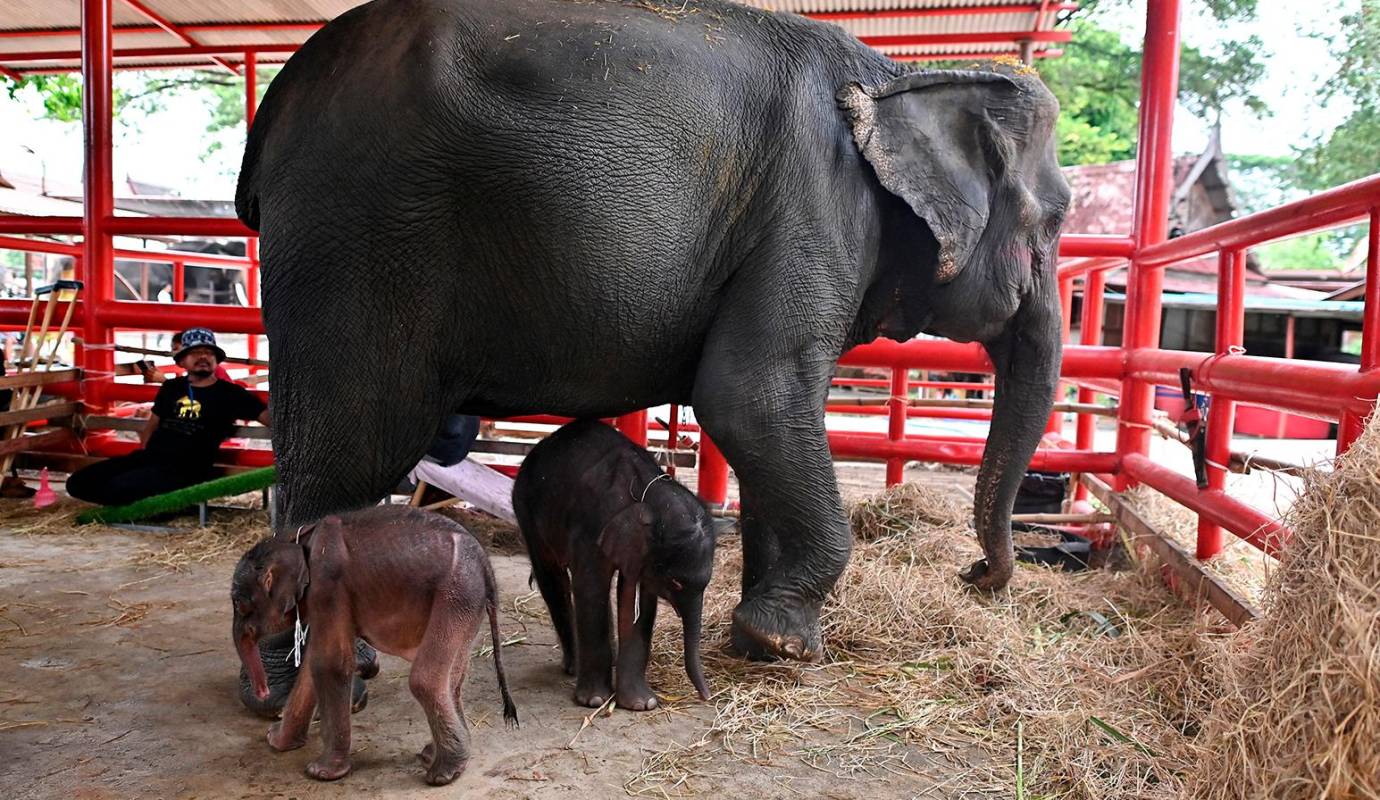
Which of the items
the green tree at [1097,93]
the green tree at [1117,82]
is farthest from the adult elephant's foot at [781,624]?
the green tree at [1117,82]

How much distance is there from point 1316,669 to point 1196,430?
260cm

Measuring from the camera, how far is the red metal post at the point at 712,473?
546 centimetres

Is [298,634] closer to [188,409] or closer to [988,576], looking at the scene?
[988,576]

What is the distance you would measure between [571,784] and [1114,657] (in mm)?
2209

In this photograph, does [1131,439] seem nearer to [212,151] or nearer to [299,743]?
[299,743]

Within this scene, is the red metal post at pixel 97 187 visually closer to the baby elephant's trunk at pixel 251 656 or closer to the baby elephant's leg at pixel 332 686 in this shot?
the baby elephant's trunk at pixel 251 656

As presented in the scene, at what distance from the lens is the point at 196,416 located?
226 inches

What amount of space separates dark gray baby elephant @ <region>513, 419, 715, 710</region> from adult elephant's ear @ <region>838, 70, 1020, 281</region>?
1236 millimetres

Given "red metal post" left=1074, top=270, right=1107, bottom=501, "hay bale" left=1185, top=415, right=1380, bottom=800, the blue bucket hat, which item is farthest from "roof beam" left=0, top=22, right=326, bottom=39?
"hay bale" left=1185, top=415, right=1380, bottom=800

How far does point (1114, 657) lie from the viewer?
12.1 ft

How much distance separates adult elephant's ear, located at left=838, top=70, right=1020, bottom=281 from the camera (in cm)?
328

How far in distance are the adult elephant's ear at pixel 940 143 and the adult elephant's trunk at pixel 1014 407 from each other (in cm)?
59

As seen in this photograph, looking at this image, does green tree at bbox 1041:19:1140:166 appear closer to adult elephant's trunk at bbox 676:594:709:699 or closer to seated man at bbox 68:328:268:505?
seated man at bbox 68:328:268:505

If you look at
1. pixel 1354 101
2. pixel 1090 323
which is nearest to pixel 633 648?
pixel 1090 323
